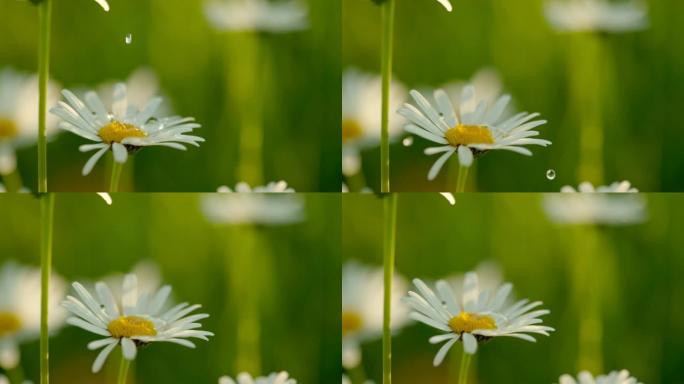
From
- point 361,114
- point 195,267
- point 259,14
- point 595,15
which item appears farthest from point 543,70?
point 195,267

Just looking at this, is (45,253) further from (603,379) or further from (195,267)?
(603,379)

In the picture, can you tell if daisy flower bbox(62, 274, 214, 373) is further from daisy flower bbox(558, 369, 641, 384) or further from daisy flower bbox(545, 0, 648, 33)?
daisy flower bbox(545, 0, 648, 33)

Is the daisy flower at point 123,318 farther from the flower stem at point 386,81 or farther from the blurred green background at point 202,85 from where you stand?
the flower stem at point 386,81

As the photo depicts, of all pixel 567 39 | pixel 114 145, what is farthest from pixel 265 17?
pixel 567 39

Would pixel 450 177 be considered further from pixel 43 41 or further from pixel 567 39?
pixel 43 41

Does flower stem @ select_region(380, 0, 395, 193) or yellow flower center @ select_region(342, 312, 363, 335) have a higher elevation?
flower stem @ select_region(380, 0, 395, 193)

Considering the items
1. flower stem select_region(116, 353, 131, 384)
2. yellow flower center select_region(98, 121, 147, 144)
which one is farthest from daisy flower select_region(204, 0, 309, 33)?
flower stem select_region(116, 353, 131, 384)
